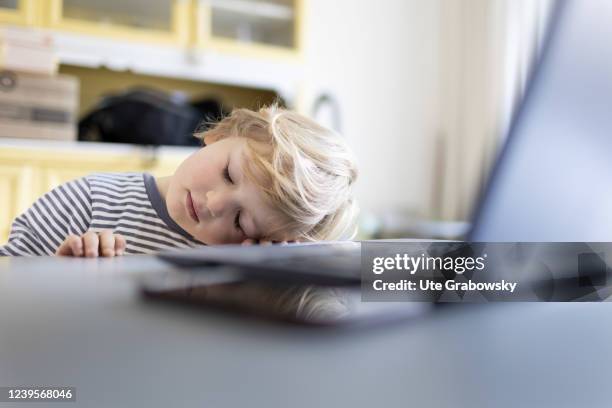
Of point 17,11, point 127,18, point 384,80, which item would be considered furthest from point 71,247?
point 384,80

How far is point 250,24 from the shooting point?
76.0 inches

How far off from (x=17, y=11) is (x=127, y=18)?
0.30 meters

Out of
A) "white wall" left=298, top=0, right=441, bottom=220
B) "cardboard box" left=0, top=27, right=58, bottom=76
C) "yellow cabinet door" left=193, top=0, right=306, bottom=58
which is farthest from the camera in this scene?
"white wall" left=298, top=0, right=441, bottom=220

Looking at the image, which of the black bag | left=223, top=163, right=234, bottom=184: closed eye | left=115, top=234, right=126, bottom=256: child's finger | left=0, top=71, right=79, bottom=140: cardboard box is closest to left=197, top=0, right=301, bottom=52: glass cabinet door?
the black bag

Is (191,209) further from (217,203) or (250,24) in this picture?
(250,24)

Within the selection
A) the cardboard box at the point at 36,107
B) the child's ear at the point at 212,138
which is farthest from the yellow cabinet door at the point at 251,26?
the child's ear at the point at 212,138

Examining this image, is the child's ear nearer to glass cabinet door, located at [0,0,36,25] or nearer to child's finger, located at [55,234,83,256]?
child's finger, located at [55,234,83,256]

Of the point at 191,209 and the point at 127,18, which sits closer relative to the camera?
the point at 191,209

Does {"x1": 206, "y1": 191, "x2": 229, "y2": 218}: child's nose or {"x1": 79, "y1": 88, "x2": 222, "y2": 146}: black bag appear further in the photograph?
{"x1": 79, "y1": 88, "x2": 222, "y2": 146}: black bag

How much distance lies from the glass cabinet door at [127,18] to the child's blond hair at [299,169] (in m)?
1.14

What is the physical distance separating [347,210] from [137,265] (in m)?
0.30

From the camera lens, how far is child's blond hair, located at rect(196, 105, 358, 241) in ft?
1.59

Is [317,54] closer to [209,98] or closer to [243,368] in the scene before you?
[209,98]

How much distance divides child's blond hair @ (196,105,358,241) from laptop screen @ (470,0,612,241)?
0.18m
